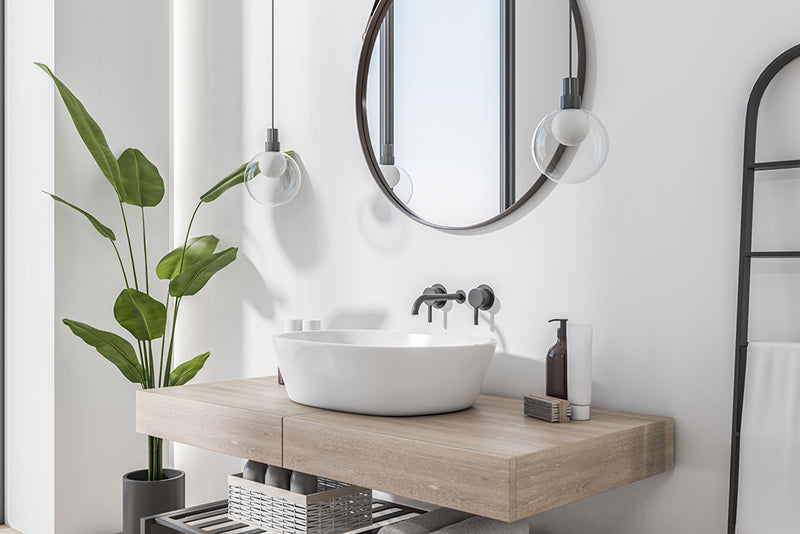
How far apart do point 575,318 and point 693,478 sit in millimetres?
448

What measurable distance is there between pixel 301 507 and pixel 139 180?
1461 millimetres

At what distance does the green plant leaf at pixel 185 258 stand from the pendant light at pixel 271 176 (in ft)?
1.94

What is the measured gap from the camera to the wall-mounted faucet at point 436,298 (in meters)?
1.99

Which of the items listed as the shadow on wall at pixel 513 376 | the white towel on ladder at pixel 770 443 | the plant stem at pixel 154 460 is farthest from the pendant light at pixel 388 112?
the plant stem at pixel 154 460

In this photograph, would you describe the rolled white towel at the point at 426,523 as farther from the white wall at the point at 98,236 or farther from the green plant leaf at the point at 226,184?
the white wall at the point at 98,236

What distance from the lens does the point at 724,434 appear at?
1660mm

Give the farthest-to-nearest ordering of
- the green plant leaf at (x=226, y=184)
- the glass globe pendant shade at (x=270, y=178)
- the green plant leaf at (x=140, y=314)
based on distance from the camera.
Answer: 1. the green plant leaf at (x=226, y=184)
2. the green plant leaf at (x=140, y=314)
3. the glass globe pendant shade at (x=270, y=178)

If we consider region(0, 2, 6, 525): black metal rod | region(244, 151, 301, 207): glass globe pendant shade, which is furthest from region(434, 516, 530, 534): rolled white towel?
region(0, 2, 6, 525): black metal rod

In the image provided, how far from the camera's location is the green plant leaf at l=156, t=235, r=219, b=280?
9.16 feet

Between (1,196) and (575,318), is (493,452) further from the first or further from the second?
(1,196)

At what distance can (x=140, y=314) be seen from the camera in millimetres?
2613

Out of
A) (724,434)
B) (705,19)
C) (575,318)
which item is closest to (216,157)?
(575,318)

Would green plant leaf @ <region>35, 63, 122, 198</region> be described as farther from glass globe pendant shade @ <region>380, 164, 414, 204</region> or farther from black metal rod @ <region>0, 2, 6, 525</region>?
glass globe pendant shade @ <region>380, 164, 414, 204</region>

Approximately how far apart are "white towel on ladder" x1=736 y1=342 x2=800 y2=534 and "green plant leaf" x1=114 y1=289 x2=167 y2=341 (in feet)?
6.02
